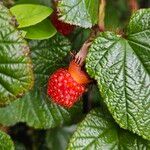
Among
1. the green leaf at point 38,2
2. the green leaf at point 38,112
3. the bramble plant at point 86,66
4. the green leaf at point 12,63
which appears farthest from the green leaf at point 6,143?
the green leaf at point 38,2

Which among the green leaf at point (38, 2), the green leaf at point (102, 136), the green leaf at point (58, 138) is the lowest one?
the green leaf at point (58, 138)

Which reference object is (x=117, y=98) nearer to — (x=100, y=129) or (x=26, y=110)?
(x=100, y=129)

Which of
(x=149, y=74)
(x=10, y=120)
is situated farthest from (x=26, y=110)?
(x=149, y=74)

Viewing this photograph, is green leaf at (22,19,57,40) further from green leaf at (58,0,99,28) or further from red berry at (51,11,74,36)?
green leaf at (58,0,99,28)

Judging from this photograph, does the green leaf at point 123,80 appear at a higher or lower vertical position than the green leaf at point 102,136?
higher

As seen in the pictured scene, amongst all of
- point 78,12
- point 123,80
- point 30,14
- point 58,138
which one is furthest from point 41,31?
point 58,138

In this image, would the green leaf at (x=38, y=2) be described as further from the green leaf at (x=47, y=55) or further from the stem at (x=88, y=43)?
the stem at (x=88, y=43)

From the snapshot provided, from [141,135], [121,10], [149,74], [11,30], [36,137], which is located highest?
[11,30]

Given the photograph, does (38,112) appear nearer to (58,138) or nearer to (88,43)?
(88,43)

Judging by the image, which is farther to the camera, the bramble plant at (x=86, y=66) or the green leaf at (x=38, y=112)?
the green leaf at (x=38, y=112)
